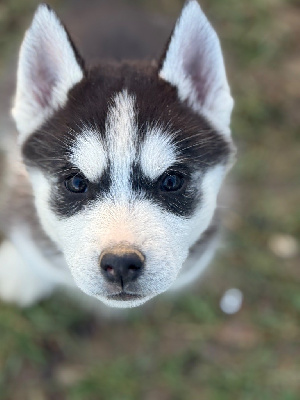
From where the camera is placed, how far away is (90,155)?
2.39m

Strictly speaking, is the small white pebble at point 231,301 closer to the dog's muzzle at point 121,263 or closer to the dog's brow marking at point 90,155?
the dog's muzzle at point 121,263

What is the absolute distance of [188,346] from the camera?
379cm

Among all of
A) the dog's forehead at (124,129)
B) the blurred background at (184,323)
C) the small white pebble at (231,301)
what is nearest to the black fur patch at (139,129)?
the dog's forehead at (124,129)

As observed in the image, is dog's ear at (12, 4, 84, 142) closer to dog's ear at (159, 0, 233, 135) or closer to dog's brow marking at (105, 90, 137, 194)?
dog's brow marking at (105, 90, 137, 194)

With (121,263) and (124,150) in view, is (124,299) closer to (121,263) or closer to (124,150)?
(121,263)

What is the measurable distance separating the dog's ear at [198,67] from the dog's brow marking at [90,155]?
18.2 inches

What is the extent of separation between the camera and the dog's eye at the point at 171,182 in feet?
8.14

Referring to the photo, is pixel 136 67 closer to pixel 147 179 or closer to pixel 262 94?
pixel 147 179

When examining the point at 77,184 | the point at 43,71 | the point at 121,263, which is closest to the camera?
the point at 121,263

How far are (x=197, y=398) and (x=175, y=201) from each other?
5.50 feet

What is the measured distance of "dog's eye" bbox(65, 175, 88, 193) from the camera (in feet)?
8.12

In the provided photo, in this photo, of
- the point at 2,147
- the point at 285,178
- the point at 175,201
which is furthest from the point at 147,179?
the point at 285,178

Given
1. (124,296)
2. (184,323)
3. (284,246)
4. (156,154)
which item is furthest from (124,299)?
(284,246)

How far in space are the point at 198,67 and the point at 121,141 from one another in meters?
0.60
